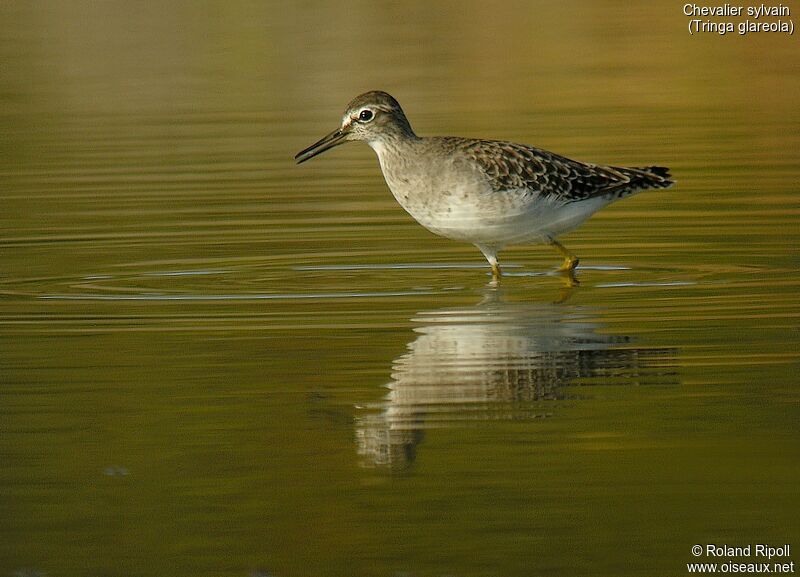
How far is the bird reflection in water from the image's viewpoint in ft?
28.6

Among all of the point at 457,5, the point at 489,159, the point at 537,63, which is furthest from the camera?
the point at 457,5

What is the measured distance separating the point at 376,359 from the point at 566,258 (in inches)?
154

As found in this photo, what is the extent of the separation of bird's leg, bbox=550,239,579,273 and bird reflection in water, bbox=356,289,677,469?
2.02 m

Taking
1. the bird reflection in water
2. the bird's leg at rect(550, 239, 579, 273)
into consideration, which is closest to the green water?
the bird reflection in water

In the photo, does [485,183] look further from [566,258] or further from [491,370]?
[491,370]

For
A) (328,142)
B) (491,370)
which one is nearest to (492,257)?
(328,142)

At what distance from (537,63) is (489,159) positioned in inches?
674

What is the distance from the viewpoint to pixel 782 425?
27.8ft

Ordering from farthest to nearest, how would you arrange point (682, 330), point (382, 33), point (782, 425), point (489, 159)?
point (382, 33) → point (489, 159) → point (682, 330) → point (782, 425)

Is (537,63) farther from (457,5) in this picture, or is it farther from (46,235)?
(46,235)

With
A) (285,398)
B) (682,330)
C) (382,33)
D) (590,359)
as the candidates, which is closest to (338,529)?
(285,398)

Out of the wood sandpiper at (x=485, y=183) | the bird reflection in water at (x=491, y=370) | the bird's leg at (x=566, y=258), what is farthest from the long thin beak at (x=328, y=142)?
the bird reflection in water at (x=491, y=370)

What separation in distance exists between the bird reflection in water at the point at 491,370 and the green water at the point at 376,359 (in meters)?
0.03

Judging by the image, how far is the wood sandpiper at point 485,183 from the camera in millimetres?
13273
